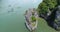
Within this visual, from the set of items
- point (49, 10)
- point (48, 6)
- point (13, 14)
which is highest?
point (48, 6)

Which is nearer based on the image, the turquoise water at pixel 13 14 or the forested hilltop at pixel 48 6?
the turquoise water at pixel 13 14

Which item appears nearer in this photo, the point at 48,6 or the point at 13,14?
the point at 48,6

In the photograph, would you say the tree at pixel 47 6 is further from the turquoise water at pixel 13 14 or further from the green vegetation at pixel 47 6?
the turquoise water at pixel 13 14

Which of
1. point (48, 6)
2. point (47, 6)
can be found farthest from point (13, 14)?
point (48, 6)

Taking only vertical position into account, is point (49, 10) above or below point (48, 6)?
below

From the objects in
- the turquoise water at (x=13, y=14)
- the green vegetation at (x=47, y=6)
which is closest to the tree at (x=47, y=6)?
the green vegetation at (x=47, y=6)

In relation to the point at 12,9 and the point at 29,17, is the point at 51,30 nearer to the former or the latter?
the point at 29,17

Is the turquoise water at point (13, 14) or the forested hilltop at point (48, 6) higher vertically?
the forested hilltop at point (48, 6)

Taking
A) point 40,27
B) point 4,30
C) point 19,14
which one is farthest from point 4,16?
point 40,27

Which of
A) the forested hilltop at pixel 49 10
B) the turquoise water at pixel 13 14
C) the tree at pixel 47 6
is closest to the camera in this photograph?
the turquoise water at pixel 13 14

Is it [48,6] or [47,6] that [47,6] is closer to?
[47,6]
